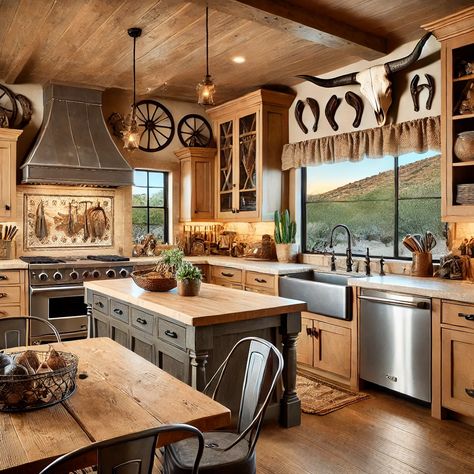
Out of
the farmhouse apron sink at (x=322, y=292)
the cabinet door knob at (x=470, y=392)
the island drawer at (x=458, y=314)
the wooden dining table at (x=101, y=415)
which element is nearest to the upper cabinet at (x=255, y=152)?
the farmhouse apron sink at (x=322, y=292)

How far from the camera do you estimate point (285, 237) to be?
5273mm

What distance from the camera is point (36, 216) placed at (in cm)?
551

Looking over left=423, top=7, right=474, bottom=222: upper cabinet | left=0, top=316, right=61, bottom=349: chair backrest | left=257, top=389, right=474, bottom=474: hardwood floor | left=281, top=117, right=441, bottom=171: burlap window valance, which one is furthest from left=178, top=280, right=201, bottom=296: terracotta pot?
left=281, top=117, right=441, bottom=171: burlap window valance

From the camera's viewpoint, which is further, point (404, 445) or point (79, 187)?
point (79, 187)

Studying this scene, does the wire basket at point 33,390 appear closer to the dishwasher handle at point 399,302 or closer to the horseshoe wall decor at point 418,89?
the dishwasher handle at point 399,302

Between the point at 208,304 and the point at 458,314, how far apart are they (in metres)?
1.62

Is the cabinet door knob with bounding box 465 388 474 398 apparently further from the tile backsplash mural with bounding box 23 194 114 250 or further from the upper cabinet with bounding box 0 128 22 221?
the upper cabinet with bounding box 0 128 22 221

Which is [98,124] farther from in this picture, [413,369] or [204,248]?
[413,369]

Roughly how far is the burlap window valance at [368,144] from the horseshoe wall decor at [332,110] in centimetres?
12

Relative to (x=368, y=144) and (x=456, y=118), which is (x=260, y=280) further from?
(x=456, y=118)


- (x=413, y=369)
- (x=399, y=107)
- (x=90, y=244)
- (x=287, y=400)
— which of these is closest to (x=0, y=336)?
(x=287, y=400)

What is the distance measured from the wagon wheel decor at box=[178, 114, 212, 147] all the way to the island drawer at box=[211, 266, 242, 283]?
1.80m

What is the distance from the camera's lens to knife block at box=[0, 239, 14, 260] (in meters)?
5.10

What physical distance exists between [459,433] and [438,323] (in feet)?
2.26
